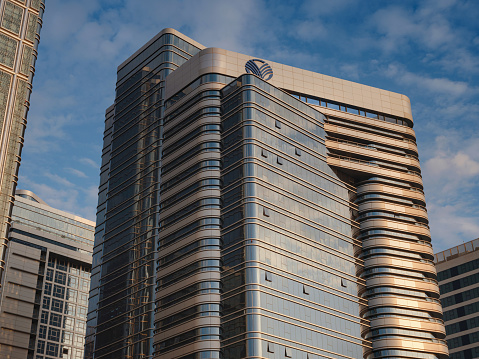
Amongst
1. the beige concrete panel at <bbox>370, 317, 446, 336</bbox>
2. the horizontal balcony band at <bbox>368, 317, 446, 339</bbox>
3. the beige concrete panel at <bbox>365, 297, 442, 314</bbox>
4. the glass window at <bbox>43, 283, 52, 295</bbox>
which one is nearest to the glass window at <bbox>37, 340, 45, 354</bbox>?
the glass window at <bbox>43, 283, 52, 295</bbox>

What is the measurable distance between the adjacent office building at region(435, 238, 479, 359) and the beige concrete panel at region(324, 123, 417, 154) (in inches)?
1634

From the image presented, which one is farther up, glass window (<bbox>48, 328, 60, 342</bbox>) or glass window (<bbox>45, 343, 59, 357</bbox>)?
glass window (<bbox>48, 328, 60, 342</bbox>)

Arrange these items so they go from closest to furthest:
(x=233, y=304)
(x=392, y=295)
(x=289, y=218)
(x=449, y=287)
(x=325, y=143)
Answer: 1. (x=233, y=304)
2. (x=289, y=218)
3. (x=392, y=295)
4. (x=325, y=143)
5. (x=449, y=287)

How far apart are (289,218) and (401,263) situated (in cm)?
2727

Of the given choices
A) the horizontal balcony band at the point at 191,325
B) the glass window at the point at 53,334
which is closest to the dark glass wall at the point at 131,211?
the horizontal balcony band at the point at 191,325

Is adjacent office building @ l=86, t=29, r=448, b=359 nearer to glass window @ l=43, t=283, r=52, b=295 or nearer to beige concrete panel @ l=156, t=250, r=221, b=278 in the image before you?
beige concrete panel @ l=156, t=250, r=221, b=278

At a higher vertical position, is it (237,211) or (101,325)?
(237,211)

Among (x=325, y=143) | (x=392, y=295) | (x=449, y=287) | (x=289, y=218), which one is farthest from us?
(x=449, y=287)

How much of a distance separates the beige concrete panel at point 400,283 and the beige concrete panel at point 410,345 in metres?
10.4

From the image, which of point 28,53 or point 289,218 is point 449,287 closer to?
point 289,218

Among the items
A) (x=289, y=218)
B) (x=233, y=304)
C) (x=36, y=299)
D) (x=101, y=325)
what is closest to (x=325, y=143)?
(x=289, y=218)

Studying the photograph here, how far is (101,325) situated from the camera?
435ft

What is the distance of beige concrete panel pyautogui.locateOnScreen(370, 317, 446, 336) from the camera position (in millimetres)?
125688

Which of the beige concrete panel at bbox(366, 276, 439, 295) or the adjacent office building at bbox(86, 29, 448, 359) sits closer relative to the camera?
the adjacent office building at bbox(86, 29, 448, 359)
